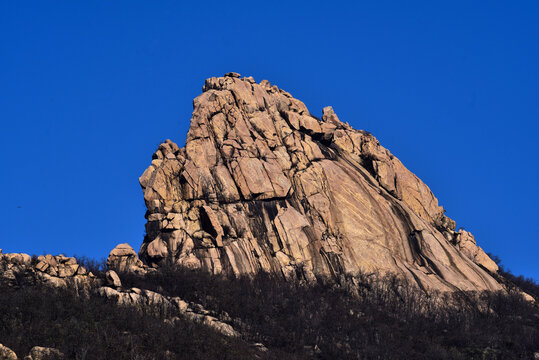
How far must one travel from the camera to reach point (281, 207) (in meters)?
107

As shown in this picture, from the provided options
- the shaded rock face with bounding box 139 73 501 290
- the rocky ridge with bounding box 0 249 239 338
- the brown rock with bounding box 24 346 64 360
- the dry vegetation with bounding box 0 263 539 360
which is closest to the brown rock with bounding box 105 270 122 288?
the rocky ridge with bounding box 0 249 239 338

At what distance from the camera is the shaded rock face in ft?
334

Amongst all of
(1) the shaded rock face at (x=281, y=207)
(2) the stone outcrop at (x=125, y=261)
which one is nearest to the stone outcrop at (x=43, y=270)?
(2) the stone outcrop at (x=125, y=261)

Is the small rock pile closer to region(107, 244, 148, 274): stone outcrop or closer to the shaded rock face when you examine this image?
region(107, 244, 148, 274): stone outcrop

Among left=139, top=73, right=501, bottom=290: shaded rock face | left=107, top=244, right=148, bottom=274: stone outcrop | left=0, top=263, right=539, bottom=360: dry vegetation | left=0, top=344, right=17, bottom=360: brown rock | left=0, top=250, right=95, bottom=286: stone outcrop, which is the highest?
left=139, top=73, right=501, bottom=290: shaded rock face

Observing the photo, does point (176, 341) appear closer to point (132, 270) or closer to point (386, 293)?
point (132, 270)

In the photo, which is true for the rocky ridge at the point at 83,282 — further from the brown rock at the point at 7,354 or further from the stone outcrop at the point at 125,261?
the brown rock at the point at 7,354

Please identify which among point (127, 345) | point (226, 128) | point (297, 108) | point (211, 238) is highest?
point (297, 108)

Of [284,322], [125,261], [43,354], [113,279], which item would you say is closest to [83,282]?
[113,279]

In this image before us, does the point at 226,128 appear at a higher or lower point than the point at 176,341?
higher

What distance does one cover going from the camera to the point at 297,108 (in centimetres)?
12750

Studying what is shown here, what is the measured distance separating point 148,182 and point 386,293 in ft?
109

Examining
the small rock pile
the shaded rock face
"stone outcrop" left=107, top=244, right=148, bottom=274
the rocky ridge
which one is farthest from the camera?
the shaded rock face

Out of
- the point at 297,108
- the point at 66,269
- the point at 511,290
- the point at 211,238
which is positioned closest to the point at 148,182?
the point at 211,238
